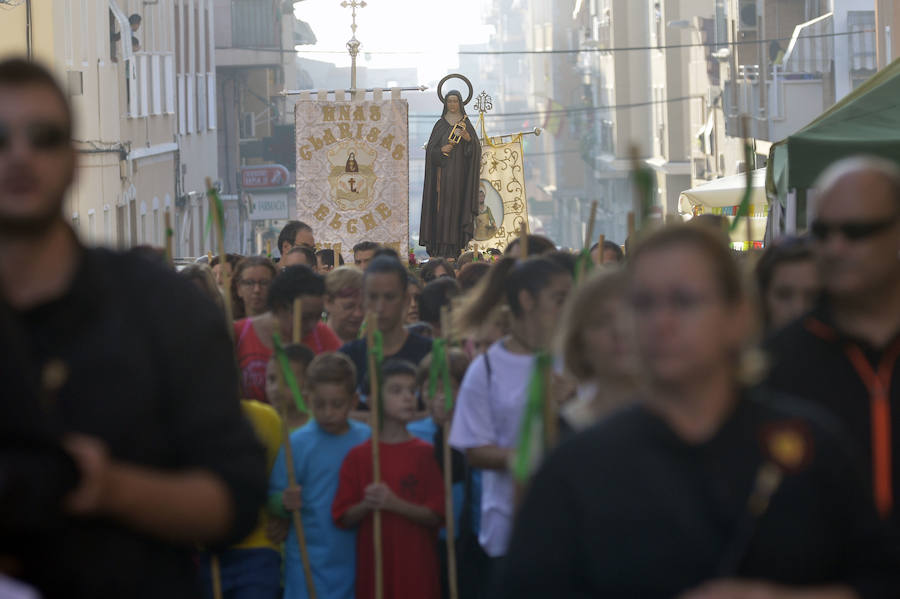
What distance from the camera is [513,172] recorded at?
1872cm

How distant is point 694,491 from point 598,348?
1.19m

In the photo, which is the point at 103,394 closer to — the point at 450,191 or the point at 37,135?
the point at 37,135

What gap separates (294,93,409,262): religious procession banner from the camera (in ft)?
55.1

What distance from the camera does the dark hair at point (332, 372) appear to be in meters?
6.12

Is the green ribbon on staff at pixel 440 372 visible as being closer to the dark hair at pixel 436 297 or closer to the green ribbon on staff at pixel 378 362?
the green ribbon on staff at pixel 378 362

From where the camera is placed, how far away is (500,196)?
18484mm

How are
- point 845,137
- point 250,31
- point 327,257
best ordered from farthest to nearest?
point 250,31
point 327,257
point 845,137

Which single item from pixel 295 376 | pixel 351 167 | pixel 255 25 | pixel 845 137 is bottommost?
pixel 295 376

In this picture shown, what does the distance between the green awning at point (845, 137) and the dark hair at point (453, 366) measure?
3.44 metres

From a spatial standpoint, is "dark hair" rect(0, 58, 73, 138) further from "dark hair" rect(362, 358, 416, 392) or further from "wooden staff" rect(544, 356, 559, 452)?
"dark hair" rect(362, 358, 416, 392)

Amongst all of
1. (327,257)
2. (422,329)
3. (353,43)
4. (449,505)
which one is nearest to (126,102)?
(353,43)

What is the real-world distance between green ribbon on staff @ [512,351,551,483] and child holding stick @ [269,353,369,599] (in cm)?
259

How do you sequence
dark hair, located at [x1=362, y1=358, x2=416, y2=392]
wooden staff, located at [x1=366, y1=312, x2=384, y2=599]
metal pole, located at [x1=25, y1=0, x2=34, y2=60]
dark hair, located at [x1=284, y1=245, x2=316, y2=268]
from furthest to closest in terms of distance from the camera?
metal pole, located at [x1=25, y1=0, x2=34, y2=60]
dark hair, located at [x1=284, y1=245, x2=316, y2=268]
dark hair, located at [x1=362, y1=358, x2=416, y2=392]
wooden staff, located at [x1=366, y1=312, x2=384, y2=599]

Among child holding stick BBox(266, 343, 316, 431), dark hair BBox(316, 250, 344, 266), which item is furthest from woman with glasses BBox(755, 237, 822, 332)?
dark hair BBox(316, 250, 344, 266)
